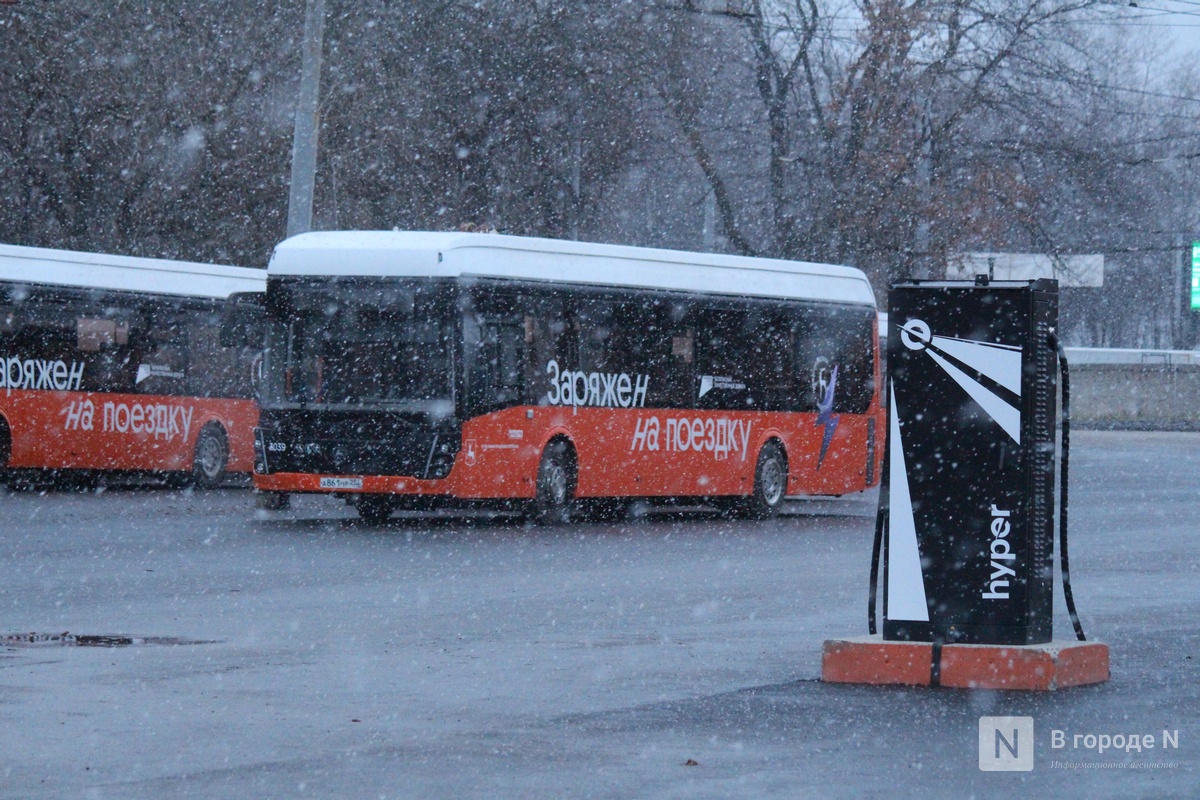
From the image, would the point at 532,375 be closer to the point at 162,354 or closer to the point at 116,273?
the point at 162,354

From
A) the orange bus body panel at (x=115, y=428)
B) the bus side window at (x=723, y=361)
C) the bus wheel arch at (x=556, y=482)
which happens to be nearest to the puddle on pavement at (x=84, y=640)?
the bus wheel arch at (x=556, y=482)

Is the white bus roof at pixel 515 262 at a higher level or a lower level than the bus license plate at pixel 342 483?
higher

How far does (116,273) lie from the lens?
27266mm

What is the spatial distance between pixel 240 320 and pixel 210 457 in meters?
3.71

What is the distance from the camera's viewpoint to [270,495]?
2230 centimetres

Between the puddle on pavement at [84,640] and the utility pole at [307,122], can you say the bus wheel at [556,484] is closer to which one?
the utility pole at [307,122]

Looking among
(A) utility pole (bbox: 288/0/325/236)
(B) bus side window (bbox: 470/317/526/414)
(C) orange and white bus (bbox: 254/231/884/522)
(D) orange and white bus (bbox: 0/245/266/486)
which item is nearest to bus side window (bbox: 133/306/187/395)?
(D) orange and white bus (bbox: 0/245/266/486)

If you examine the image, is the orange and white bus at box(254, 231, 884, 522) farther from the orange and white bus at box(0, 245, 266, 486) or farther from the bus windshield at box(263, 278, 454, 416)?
the orange and white bus at box(0, 245, 266, 486)

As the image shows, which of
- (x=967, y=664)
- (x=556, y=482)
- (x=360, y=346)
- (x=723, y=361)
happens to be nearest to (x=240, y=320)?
(x=360, y=346)

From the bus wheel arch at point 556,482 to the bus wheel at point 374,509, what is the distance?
151 cm

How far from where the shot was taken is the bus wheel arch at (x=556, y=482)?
21.1 meters

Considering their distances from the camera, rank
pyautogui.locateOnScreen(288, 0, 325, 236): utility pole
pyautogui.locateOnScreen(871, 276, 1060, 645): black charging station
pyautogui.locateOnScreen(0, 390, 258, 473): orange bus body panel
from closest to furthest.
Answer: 1. pyautogui.locateOnScreen(871, 276, 1060, 645): black charging station
2. pyautogui.locateOnScreen(0, 390, 258, 473): orange bus body panel
3. pyautogui.locateOnScreen(288, 0, 325, 236): utility pole

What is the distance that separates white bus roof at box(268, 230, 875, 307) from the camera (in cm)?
2053

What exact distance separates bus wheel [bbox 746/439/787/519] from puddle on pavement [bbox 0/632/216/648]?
1336cm
